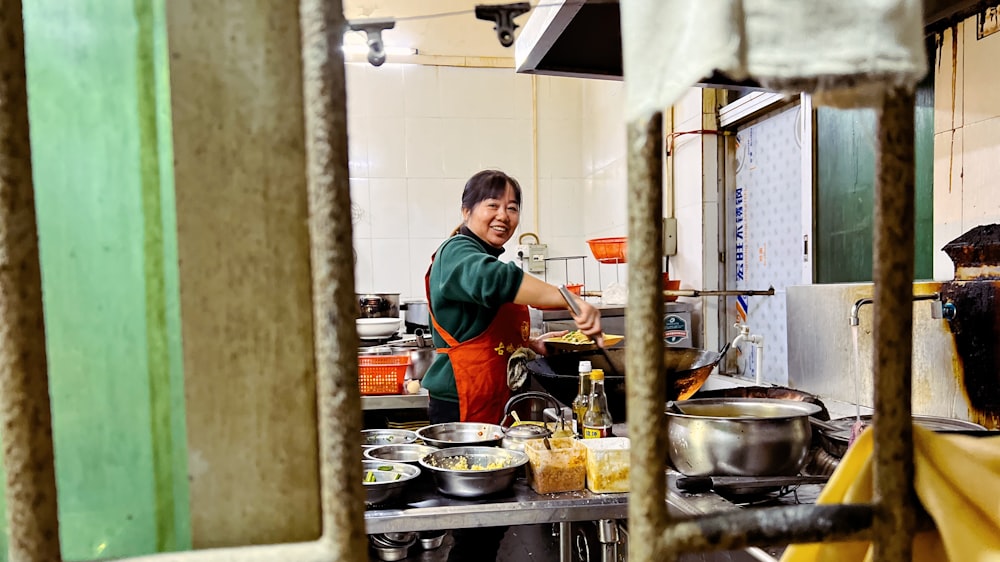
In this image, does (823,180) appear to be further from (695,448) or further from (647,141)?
(647,141)

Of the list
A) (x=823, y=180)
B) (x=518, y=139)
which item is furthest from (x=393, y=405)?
(x=518, y=139)

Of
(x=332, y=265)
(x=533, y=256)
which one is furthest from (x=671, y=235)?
(x=332, y=265)

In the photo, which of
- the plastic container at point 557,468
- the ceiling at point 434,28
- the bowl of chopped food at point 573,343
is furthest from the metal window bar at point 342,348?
the ceiling at point 434,28

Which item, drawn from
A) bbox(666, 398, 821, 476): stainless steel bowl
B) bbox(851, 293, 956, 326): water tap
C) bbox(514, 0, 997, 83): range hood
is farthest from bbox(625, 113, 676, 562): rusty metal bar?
bbox(851, 293, 956, 326): water tap

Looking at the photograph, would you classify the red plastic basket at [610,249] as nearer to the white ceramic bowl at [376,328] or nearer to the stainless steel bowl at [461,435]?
the white ceramic bowl at [376,328]

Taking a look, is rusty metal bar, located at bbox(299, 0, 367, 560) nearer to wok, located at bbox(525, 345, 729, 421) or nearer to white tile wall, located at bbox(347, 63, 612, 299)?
wok, located at bbox(525, 345, 729, 421)

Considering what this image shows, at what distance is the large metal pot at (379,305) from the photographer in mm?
5488

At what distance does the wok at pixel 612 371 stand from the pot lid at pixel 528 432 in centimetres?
29

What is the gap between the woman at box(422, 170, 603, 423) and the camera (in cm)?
266

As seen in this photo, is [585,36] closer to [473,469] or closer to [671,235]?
[473,469]

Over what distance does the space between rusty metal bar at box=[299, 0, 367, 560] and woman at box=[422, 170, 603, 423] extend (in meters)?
1.96

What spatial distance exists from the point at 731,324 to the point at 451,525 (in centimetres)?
316

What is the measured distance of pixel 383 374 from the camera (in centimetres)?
359

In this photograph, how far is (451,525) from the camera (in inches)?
66.1
